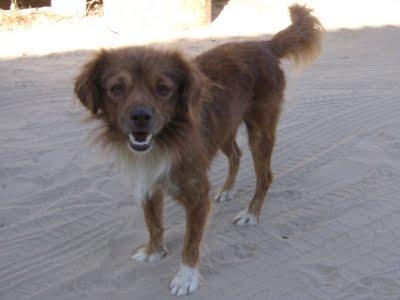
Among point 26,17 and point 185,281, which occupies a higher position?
point 26,17

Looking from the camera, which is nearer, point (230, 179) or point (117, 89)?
point (117, 89)

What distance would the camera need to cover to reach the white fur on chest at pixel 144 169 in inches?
143

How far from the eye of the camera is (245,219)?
4621 millimetres

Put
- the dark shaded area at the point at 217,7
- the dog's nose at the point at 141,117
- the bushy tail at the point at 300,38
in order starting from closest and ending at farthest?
the dog's nose at the point at 141,117 < the bushy tail at the point at 300,38 < the dark shaded area at the point at 217,7

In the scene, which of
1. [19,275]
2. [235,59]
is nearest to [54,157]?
[19,275]

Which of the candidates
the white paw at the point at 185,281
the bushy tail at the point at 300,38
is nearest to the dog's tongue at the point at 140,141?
the white paw at the point at 185,281

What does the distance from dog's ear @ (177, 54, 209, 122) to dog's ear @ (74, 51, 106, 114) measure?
50cm

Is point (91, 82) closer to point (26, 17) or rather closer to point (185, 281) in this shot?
point (185, 281)

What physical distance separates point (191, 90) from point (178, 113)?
0.17m

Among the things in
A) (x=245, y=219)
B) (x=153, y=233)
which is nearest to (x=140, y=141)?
(x=153, y=233)

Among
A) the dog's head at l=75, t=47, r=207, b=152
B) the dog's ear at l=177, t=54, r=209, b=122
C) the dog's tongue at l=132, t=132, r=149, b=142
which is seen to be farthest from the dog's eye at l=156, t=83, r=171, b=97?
the dog's tongue at l=132, t=132, r=149, b=142

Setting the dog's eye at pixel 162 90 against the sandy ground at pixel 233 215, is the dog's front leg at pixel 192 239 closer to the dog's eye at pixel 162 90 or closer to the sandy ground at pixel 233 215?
the sandy ground at pixel 233 215

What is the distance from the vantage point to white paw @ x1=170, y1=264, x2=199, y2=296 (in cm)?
377

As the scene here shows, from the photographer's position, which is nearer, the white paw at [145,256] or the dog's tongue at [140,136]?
the dog's tongue at [140,136]
